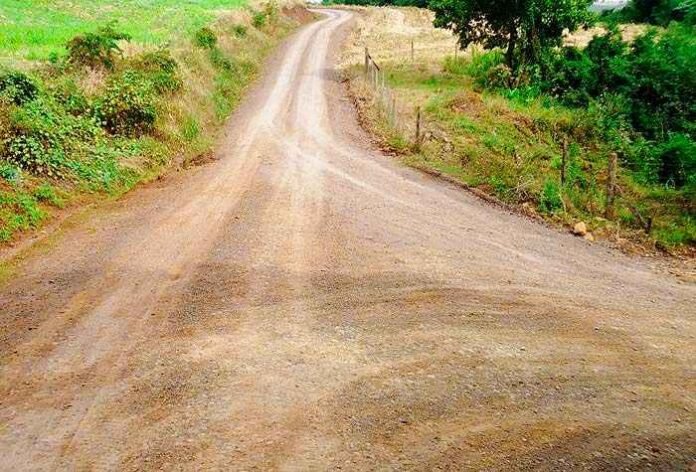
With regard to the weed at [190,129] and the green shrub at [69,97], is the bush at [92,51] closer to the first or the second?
the green shrub at [69,97]

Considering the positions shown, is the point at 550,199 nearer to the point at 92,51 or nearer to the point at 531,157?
the point at 531,157

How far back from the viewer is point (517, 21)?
79.1ft

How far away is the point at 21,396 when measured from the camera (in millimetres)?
6055

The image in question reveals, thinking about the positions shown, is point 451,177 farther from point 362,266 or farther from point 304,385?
point 304,385

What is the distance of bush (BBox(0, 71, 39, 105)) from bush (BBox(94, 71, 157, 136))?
1597mm

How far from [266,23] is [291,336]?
140 ft

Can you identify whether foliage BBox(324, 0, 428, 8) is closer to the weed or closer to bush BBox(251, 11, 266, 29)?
bush BBox(251, 11, 266, 29)

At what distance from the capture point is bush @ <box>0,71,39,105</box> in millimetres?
12916

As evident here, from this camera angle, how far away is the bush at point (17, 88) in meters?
12.9

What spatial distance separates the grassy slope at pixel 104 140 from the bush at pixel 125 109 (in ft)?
0.86

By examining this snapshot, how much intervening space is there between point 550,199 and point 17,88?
13.0 metres

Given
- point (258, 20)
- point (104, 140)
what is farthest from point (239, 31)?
point (104, 140)

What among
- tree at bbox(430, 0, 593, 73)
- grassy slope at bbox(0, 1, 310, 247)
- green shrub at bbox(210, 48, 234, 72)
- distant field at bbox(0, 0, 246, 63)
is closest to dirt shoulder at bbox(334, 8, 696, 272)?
tree at bbox(430, 0, 593, 73)

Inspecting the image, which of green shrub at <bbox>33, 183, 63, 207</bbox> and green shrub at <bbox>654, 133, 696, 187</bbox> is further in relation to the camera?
green shrub at <bbox>654, 133, 696, 187</bbox>
